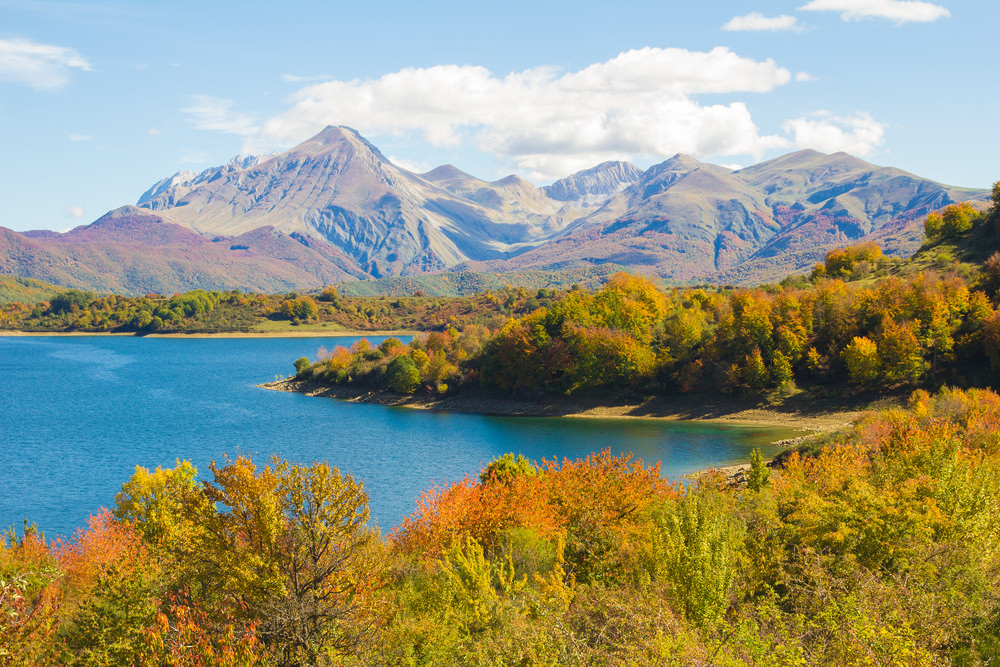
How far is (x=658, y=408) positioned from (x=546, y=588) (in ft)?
205

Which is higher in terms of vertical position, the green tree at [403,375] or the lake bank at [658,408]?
the green tree at [403,375]

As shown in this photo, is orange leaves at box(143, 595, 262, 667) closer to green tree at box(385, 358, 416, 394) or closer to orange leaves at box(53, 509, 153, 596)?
orange leaves at box(53, 509, 153, 596)

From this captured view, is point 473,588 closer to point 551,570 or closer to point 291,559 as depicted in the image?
point 551,570

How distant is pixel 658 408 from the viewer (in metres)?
81.1

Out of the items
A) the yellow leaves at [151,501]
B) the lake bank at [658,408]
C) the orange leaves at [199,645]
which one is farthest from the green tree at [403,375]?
the orange leaves at [199,645]

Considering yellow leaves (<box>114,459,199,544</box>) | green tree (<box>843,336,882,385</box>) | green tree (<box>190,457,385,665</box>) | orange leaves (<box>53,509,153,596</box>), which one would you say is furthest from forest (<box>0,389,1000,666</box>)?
green tree (<box>843,336,882,385</box>)

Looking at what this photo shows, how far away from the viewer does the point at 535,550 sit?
80.6 feet

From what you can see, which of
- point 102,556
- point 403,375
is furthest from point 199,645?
point 403,375

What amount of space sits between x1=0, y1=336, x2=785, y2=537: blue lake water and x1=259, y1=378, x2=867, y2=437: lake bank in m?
2.88

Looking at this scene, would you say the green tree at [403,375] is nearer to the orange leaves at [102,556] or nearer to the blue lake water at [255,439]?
the blue lake water at [255,439]

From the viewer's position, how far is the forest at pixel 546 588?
1440 cm

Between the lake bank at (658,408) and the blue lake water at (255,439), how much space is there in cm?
288

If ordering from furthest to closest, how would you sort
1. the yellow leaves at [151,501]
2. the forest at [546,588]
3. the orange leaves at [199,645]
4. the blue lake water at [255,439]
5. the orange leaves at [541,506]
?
the blue lake water at [255,439] < the yellow leaves at [151,501] < the orange leaves at [541,506] < the forest at [546,588] < the orange leaves at [199,645]

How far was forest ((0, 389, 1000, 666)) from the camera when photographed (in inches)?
567
